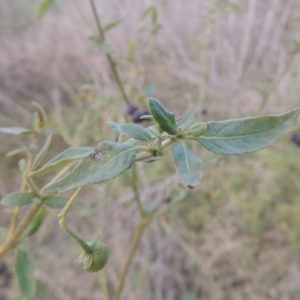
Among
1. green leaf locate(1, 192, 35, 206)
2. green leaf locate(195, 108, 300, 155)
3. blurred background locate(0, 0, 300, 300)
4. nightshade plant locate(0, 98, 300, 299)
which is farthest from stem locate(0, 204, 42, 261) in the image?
blurred background locate(0, 0, 300, 300)

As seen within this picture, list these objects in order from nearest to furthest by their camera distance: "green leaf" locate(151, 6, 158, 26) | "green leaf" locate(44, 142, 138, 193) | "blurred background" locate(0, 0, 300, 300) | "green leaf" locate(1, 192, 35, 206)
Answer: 1. "green leaf" locate(44, 142, 138, 193)
2. "green leaf" locate(1, 192, 35, 206)
3. "green leaf" locate(151, 6, 158, 26)
4. "blurred background" locate(0, 0, 300, 300)

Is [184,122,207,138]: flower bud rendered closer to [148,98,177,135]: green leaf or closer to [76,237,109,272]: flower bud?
[148,98,177,135]: green leaf

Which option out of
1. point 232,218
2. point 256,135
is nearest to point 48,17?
point 232,218

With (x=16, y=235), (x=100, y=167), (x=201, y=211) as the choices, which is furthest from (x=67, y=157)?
(x=201, y=211)

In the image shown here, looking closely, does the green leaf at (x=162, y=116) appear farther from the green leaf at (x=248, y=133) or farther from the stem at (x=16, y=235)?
the stem at (x=16, y=235)

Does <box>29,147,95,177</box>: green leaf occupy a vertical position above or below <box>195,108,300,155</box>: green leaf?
above

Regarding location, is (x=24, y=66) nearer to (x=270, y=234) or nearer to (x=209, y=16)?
(x=270, y=234)

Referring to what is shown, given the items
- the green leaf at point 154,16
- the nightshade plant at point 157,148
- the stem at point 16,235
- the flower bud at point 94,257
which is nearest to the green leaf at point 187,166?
the nightshade plant at point 157,148
